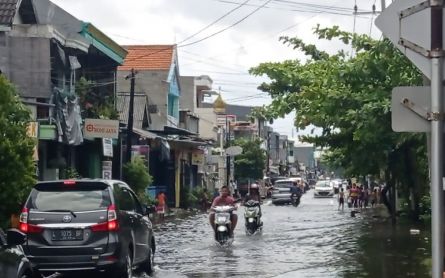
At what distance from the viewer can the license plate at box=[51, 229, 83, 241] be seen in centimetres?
1253

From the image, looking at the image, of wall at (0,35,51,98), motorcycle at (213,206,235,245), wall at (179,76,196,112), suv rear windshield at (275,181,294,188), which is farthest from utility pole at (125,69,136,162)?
wall at (179,76,196,112)

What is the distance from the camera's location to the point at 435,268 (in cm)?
502

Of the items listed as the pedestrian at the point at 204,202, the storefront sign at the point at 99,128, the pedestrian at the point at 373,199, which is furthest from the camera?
the pedestrian at the point at 373,199

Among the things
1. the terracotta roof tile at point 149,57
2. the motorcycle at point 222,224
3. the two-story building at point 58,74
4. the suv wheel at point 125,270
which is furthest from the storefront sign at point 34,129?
the terracotta roof tile at point 149,57

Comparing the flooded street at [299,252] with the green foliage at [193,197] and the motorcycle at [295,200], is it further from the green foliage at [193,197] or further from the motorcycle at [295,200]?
the motorcycle at [295,200]

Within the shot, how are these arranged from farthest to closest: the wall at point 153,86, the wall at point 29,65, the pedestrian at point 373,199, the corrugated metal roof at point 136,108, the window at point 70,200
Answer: the pedestrian at point 373,199 → the wall at point 153,86 → the corrugated metal roof at point 136,108 → the wall at point 29,65 → the window at point 70,200

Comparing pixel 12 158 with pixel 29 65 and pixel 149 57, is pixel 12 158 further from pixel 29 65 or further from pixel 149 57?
pixel 149 57

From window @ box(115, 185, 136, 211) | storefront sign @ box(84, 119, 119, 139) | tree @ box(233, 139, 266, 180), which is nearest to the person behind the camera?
window @ box(115, 185, 136, 211)

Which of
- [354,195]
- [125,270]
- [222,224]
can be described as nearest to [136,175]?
[222,224]

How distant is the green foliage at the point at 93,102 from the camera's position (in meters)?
29.3

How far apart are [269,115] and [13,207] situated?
32.8 ft

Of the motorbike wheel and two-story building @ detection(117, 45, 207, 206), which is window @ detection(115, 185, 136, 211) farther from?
two-story building @ detection(117, 45, 207, 206)

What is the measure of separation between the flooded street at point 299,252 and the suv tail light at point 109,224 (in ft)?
9.36

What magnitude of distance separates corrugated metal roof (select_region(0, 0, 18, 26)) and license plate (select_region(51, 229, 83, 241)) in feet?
38.1
